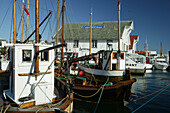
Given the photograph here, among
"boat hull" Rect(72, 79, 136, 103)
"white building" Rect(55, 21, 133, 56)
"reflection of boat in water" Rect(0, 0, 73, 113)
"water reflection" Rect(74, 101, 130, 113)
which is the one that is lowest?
"water reflection" Rect(74, 101, 130, 113)

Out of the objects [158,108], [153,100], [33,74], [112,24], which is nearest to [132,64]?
[112,24]

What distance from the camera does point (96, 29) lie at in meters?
39.4

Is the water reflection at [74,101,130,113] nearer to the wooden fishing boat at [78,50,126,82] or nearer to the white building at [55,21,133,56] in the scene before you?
the wooden fishing boat at [78,50,126,82]

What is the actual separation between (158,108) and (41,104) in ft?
35.3

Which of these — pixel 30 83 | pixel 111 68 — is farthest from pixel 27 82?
pixel 111 68

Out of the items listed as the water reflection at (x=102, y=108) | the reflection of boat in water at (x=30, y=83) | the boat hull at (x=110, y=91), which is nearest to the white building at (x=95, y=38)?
the boat hull at (x=110, y=91)

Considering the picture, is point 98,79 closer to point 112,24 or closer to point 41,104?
point 41,104

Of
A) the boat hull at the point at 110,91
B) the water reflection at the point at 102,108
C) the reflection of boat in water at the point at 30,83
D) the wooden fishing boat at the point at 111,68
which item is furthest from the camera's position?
the wooden fishing boat at the point at 111,68

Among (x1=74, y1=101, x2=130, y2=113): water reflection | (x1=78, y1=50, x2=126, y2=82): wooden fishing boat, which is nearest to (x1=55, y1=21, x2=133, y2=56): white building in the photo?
(x1=78, y1=50, x2=126, y2=82): wooden fishing boat

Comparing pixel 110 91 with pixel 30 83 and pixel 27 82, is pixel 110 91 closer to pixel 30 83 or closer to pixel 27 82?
pixel 30 83

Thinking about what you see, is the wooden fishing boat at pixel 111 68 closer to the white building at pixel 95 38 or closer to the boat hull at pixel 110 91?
the boat hull at pixel 110 91

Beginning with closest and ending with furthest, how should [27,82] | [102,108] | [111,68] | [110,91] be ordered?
[27,82] < [102,108] < [110,91] < [111,68]

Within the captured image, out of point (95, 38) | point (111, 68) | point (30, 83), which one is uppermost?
point (95, 38)

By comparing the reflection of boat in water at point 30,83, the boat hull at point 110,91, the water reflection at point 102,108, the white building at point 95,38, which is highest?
the white building at point 95,38
